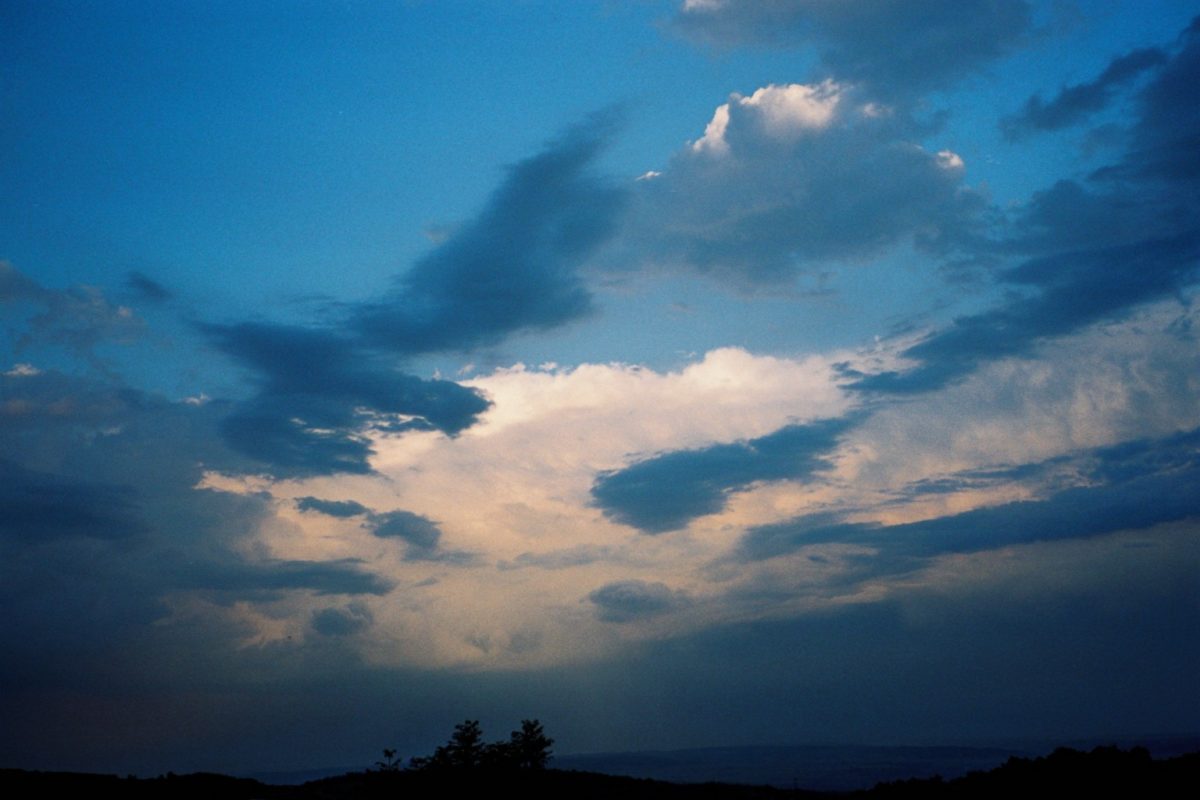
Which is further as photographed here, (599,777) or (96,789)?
(599,777)

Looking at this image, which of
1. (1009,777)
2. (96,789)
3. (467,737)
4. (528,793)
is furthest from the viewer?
(467,737)

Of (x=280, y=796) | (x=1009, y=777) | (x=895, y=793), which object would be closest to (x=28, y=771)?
(x=280, y=796)

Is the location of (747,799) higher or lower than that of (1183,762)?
lower

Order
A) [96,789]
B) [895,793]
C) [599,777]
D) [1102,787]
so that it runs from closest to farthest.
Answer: [1102,787] → [895,793] → [96,789] → [599,777]

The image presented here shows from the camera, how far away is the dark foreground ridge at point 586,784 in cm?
4378

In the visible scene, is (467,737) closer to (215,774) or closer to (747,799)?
(215,774)

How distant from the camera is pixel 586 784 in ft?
203

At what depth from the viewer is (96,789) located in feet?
182

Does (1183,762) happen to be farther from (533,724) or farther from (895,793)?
(533,724)

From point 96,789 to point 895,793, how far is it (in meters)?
50.7

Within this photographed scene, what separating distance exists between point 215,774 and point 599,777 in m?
29.6

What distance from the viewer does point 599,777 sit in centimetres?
6581

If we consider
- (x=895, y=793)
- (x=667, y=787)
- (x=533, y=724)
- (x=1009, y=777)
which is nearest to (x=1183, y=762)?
(x=1009, y=777)

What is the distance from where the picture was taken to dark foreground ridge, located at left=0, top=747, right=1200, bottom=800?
4378cm
